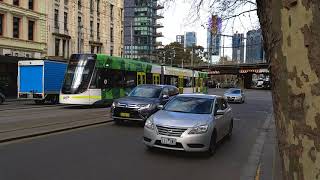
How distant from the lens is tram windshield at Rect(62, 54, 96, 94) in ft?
88.1

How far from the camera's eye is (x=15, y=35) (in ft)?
156

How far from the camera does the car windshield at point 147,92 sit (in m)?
18.2

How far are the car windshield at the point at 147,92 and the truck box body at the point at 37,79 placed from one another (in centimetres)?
1444

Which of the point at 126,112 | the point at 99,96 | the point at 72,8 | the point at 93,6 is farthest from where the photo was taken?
the point at 93,6

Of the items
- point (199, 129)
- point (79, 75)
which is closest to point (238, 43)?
point (79, 75)

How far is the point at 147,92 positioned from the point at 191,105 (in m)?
6.30

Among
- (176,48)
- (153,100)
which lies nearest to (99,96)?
(153,100)

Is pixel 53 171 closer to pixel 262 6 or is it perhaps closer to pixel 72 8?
pixel 262 6

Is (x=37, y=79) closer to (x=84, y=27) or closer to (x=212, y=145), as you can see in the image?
(x=212, y=145)

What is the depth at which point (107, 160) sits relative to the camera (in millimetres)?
9773

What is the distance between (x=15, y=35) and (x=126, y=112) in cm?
3417

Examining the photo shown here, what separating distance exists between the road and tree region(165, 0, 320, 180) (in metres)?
6.44

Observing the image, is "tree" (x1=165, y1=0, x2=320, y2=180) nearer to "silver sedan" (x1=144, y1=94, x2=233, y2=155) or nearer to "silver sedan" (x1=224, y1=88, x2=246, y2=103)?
"silver sedan" (x1=144, y1=94, x2=233, y2=155)

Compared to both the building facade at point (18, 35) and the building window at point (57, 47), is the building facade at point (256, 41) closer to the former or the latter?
the building facade at point (18, 35)
